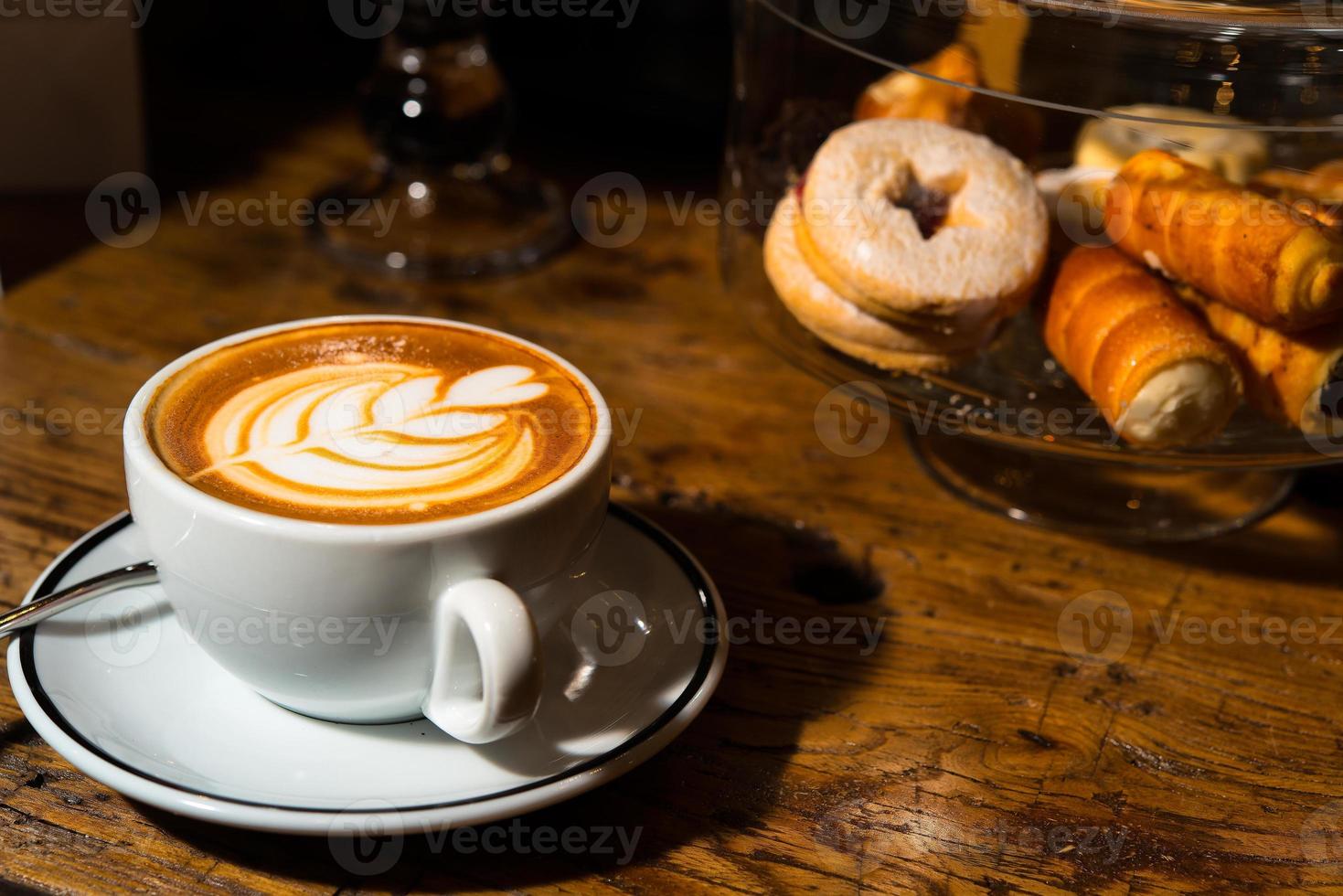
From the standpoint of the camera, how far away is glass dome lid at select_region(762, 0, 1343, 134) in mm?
563

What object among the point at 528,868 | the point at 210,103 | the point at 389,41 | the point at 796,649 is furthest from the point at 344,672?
the point at 210,103

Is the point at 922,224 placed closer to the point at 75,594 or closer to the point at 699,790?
the point at 699,790

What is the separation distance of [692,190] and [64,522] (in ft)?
2.16

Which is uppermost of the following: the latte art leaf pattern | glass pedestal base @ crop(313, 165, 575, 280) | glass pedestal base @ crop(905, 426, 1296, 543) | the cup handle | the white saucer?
the latte art leaf pattern

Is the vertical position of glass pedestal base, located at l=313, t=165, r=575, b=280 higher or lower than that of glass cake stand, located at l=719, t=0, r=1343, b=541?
lower

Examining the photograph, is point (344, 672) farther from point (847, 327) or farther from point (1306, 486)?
point (1306, 486)

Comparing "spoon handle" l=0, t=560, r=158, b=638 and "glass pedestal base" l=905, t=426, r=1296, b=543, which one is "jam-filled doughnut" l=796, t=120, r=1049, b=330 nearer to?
"glass pedestal base" l=905, t=426, r=1296, b=543

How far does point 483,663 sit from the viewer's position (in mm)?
411

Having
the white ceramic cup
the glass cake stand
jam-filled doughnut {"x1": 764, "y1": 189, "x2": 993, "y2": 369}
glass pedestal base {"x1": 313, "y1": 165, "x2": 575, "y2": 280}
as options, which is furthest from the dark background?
the white ceramic cup

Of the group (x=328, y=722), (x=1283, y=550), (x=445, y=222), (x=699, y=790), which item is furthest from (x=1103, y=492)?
(x=445, y=222)

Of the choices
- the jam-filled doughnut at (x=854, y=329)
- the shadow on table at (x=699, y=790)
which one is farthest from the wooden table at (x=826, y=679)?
the jam-filled doughnut at (x=854, y=329)

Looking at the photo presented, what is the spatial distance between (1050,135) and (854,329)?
0.75 feet

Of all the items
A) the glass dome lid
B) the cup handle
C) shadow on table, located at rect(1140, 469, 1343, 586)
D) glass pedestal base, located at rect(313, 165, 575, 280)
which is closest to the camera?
the cup handle

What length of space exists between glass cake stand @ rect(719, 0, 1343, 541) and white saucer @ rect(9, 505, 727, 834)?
220 millimetres
